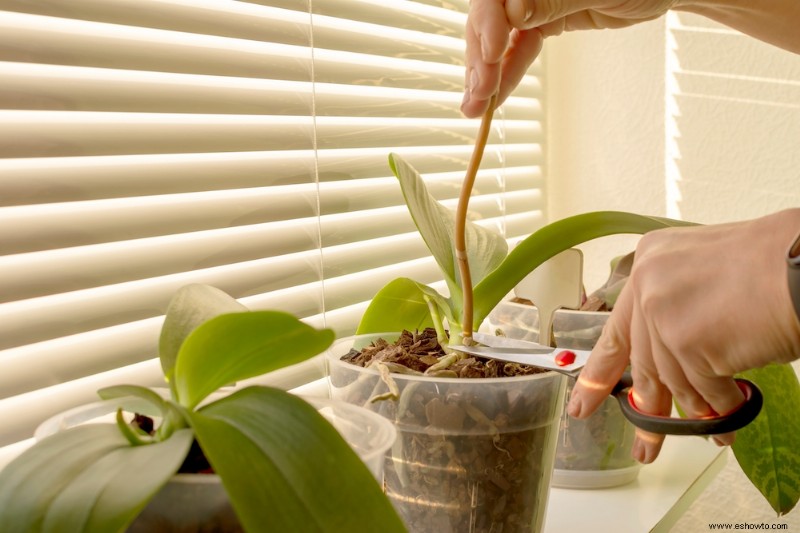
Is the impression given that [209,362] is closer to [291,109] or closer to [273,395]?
[273,395]

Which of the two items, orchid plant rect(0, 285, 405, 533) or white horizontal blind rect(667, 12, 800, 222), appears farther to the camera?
white horizontal blind rect(667, 12, 800, 222)

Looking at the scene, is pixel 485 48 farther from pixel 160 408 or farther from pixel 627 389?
pixel 160 408

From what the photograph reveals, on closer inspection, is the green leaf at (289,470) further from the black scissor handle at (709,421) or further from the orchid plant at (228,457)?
the black scissor handle at (709,421)

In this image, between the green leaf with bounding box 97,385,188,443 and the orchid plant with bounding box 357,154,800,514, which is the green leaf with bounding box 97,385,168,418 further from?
the orchid plant with bounding box 357,154,800,514

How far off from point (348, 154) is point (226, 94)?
0.64 ft

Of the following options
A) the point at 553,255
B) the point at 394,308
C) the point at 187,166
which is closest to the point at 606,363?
the point at 553,255

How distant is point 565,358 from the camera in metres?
0.63

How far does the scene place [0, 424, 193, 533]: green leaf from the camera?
34 cm

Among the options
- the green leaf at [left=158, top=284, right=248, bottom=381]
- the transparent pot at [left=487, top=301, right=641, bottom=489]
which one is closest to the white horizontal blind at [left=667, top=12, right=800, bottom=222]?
the transparent pot at [left=487, top=301, right=641, bottom=489]

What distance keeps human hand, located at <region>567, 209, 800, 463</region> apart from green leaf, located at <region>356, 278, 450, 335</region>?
0.24m

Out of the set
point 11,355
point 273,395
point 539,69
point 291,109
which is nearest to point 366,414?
point 273,395

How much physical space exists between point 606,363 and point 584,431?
26cm

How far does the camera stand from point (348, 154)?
893 millimetres

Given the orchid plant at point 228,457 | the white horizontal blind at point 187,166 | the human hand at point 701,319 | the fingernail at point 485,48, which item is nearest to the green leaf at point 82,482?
the orchid plant at point 228,457
